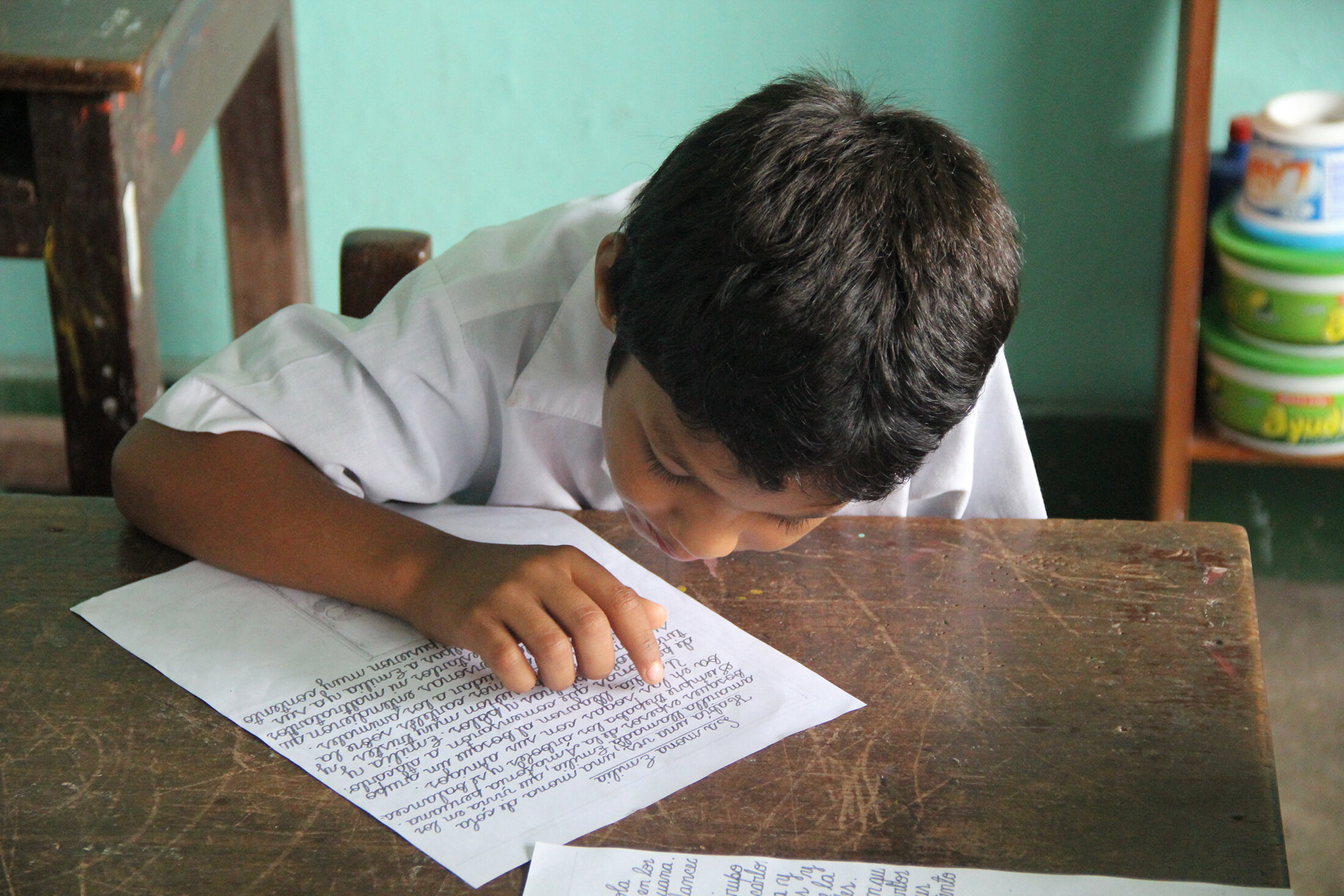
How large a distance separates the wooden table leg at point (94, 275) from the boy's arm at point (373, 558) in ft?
1.12

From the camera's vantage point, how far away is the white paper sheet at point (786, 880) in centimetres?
52

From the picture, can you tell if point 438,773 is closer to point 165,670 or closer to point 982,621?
point 165,670

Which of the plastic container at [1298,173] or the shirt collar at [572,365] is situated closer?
the shirt collar at [572,365]

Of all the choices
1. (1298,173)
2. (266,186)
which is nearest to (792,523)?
(1298,173)

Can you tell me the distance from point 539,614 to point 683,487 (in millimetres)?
115

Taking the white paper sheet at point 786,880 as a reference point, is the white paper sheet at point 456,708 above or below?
above

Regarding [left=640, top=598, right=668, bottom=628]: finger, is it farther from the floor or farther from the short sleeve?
the floor

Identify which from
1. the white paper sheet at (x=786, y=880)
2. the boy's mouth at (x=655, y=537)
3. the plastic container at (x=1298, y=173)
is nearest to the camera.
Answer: the white paper sheet at (x=786, y=880)

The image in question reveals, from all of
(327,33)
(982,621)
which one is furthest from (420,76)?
(982,621)

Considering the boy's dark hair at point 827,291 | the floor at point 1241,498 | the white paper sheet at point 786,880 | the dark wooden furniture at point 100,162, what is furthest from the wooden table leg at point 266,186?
the white paper sheet at point 786,880

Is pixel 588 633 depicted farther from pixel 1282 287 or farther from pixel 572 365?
pixel 1282 287

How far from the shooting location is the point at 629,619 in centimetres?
66

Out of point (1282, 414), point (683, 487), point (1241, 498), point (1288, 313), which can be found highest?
point (683, 487)

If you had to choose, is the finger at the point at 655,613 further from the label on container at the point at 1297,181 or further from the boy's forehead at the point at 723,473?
the label on container at the point at 1297,181
